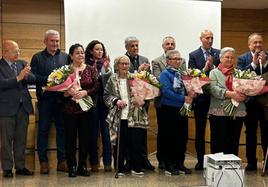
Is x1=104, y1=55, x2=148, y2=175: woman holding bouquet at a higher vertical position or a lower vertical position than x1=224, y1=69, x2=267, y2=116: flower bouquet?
lower

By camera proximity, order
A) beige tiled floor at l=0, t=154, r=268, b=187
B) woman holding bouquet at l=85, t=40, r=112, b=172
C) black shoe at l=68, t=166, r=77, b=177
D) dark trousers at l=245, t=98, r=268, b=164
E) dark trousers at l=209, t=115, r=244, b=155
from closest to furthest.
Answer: beige tiled floor at l=0, t=154, r=268, b=187 → black shoe at l=68, t=166, r=77, b=177 → dark trousers at l=209, t=115, r=244, b=155 → woman holding bouquet at l=85, t=40, r=112, b=172 → dark trousers at l=245, t=98, r=268, b=164

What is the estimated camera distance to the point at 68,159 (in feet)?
15.7

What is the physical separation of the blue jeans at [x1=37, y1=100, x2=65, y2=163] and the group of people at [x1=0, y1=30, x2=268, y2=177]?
1 cm

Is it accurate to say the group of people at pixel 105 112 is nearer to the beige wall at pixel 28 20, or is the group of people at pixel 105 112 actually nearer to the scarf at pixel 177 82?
the scarf at pixel 177 82

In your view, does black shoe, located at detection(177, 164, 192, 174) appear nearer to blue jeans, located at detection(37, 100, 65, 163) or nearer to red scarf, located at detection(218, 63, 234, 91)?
red scarf, located at detection(218, 63, 234, 91)

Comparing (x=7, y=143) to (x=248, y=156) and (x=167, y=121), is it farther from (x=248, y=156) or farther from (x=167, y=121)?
(x=248, y=156)

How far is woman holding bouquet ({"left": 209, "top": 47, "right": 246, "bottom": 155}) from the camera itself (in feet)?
15.7

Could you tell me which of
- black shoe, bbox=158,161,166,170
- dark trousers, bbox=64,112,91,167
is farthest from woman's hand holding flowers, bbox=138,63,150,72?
black shoe, bbox=158,161,166,170

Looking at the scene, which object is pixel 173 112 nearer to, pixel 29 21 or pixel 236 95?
pixel 236 95

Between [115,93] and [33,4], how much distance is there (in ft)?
12.3

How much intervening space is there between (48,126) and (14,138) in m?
0.38

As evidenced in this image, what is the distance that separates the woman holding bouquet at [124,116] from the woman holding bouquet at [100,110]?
183 mm

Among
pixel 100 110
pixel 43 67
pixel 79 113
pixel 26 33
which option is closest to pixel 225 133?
pixel 100 110

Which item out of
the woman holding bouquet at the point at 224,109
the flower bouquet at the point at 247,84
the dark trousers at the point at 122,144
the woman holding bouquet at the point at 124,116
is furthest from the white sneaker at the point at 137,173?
the flower bouquet at the point at 247,84
